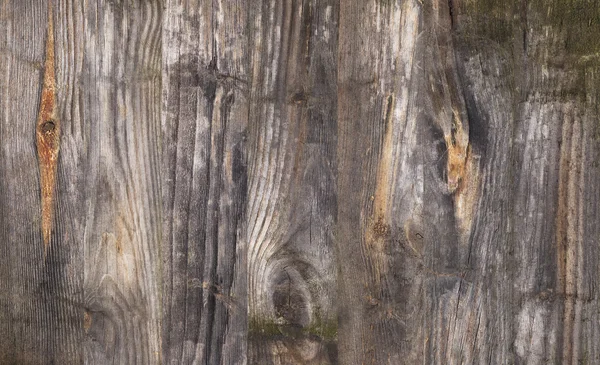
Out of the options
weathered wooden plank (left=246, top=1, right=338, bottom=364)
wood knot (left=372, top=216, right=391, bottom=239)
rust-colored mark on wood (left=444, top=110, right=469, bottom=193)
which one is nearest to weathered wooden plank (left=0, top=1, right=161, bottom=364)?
weathered wooden plank (left=246, top=1, right=338, bottom=364)

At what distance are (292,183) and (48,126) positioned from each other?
0.85 m

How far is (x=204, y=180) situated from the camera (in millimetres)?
1981

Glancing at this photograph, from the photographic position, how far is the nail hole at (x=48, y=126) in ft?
6.53

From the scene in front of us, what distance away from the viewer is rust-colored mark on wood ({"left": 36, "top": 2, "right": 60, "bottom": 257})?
1.98 m

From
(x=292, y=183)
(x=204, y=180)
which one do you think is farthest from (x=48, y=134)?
(x=292, y=183)

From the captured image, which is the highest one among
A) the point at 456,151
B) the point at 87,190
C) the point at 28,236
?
the point at 456,151

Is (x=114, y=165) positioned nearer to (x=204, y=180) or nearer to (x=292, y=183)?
(x=204, y=180)

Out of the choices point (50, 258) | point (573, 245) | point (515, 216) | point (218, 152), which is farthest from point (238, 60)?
point (573, 245)

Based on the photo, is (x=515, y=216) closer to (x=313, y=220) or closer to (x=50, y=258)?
(x=313, y=220)

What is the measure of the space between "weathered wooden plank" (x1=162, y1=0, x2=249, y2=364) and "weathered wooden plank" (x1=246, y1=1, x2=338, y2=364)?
5cm

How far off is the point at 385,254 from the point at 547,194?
1.88 feet

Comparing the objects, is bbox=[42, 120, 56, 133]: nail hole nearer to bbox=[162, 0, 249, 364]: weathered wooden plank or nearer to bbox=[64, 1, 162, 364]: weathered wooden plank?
bbox=[64, 1, 162, 364]: weathered wooden plank

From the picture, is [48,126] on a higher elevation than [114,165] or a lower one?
higher

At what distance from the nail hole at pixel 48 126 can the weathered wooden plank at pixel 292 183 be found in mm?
666
